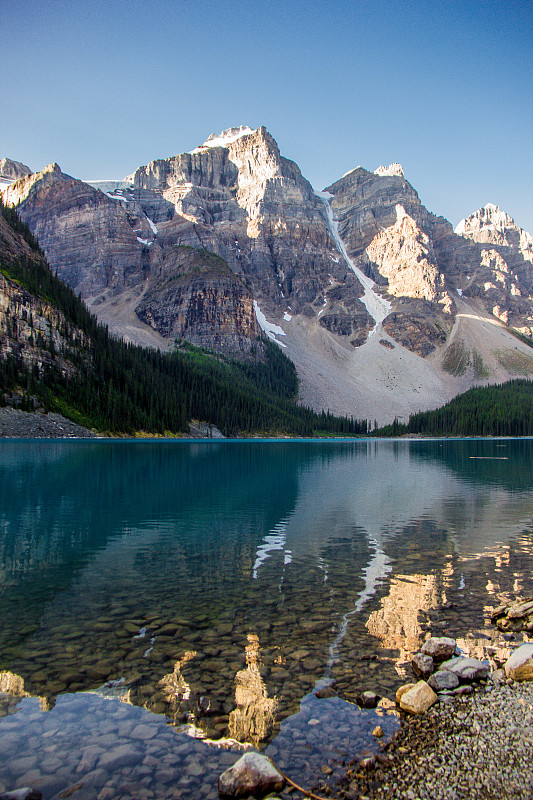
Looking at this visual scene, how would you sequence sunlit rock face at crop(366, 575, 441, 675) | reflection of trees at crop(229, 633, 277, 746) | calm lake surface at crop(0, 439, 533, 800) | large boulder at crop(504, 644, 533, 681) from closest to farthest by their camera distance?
calm lake surface at crop(0, 439, 533, 800)
reflection of trees at crop(229, 633, 277, 746)
large boulder at crop(504, 644, 533, 681)
sunlit rock face at crop(366, 575, 441, 675)

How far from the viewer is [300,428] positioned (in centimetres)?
18038

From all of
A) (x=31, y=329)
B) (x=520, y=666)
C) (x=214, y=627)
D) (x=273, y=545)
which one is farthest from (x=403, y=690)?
(x=31, y=329)

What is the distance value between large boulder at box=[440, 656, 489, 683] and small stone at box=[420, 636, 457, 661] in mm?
407

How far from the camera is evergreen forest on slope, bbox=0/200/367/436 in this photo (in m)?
107

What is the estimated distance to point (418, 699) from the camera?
779cm

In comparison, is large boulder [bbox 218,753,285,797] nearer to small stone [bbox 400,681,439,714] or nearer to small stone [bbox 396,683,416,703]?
small stone [bbox 400,681,439,714]

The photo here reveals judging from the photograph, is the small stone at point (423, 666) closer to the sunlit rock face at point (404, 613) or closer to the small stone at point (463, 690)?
the sunlit rock face at point (404, 613)

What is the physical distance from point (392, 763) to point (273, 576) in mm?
9385

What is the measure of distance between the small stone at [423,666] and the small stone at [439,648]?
1.31ft

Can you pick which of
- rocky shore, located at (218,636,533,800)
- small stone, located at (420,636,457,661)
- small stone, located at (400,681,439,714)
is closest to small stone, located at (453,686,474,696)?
rocky shore, located at (218,636,533,800)

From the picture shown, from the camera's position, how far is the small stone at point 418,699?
7682 millimetres

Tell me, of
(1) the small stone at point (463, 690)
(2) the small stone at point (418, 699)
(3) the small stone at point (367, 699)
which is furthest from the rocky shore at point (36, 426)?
(1) the small stone at point (463, 690)

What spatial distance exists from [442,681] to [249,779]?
418 cm

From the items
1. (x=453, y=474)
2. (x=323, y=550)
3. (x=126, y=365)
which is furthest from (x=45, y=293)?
(x=323, y=550)
